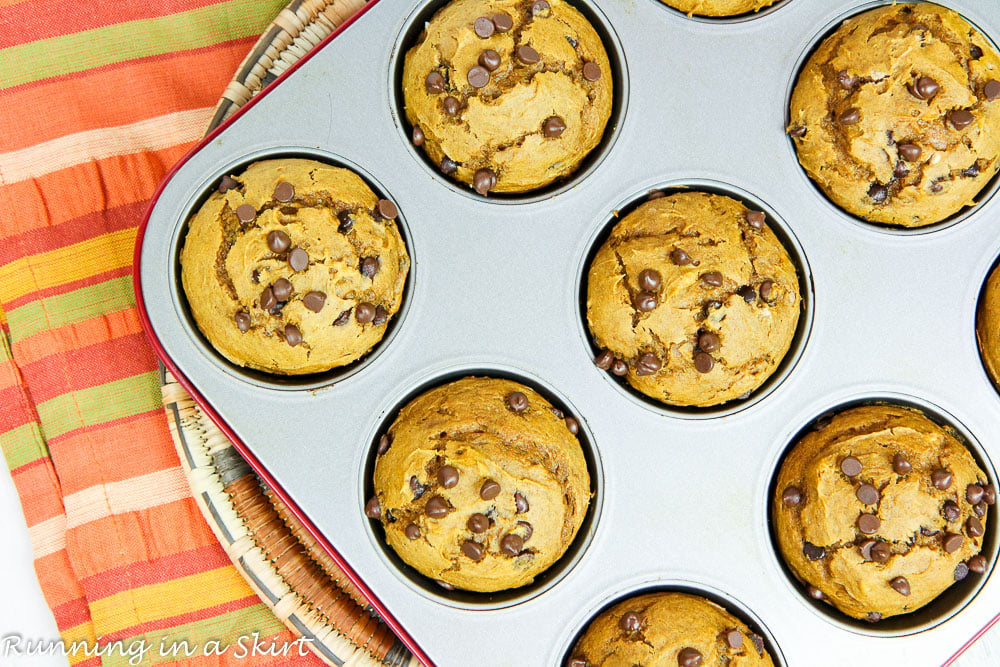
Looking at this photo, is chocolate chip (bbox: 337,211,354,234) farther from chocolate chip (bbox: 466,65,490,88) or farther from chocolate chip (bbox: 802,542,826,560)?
chocolate chip (bbox: 802,542,826,560)

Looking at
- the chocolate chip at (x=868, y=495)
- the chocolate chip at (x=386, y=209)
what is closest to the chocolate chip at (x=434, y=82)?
the chocolate chip at (x=386, y=209)

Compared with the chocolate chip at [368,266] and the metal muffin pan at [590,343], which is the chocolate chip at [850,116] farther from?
the chocolate chip at [368,266]

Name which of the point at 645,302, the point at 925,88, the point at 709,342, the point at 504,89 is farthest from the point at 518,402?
the point at 925,88

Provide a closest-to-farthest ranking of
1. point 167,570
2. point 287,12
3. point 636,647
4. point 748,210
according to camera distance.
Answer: point 636,647
point 748,210
point 287,12
point 167,570

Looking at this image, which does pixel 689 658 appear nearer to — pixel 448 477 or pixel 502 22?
pixel 448 477

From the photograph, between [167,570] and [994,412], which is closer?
[994,412]

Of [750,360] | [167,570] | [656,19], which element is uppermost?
[656,19]

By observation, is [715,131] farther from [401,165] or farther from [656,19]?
[401,165]

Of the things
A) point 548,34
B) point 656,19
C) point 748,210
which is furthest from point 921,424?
point 548,34

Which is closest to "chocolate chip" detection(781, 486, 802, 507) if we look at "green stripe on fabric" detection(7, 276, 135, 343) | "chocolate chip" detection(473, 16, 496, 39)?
"chocolate chip" detection(473, 16, 496, 39)
